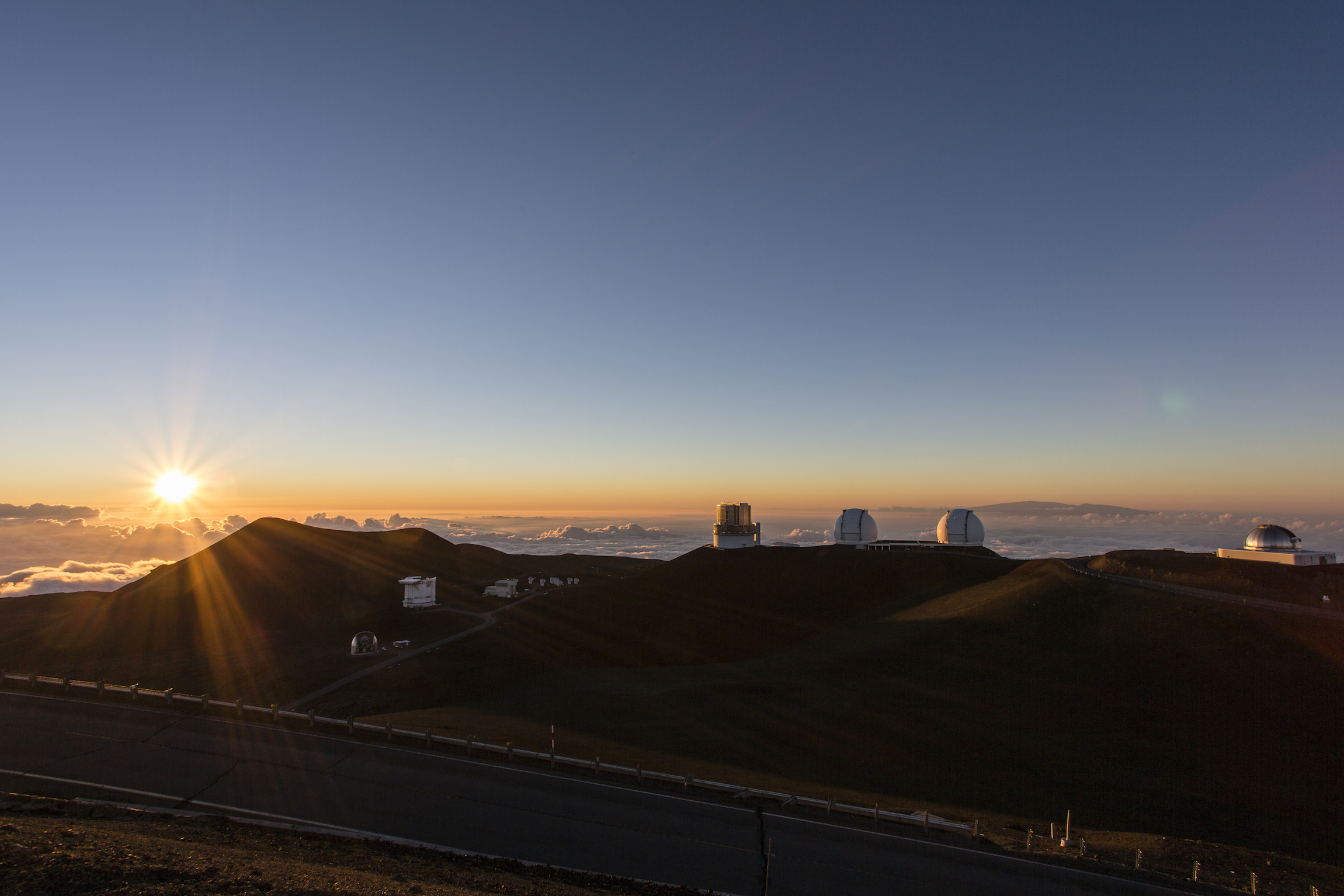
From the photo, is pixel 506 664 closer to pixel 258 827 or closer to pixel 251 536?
pixel 258 827

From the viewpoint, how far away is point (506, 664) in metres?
44.0

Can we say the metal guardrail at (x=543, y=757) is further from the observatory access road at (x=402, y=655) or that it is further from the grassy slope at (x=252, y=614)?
the grassy slope at (x=252, y=614)

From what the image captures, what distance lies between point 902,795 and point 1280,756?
14809mm

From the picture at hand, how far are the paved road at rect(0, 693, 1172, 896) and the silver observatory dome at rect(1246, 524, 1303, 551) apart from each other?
47859 millimetres

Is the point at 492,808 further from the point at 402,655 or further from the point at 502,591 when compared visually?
the point at 502,591

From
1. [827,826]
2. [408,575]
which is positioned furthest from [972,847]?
[408,575]

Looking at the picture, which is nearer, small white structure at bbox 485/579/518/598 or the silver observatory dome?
the silver observatory dome

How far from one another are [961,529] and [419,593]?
5707 cm

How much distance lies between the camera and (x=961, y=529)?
215 feet

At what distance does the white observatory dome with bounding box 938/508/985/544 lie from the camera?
65125 millimetres

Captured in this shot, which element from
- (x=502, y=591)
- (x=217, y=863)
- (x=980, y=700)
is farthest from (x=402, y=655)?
(x=980, y=700)

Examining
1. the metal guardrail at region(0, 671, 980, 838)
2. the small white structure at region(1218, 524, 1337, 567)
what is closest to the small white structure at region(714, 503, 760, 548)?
the small white structure at region(1218, 524, 1337, 567)

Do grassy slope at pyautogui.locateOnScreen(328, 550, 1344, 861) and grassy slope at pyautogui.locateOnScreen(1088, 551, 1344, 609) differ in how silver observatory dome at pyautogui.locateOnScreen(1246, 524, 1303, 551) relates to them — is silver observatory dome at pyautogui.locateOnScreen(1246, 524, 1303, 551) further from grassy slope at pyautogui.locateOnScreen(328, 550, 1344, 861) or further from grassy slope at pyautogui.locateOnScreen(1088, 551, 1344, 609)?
grassy slope at pyautogui.locateOnScreen(328, 550, 1344, 861)

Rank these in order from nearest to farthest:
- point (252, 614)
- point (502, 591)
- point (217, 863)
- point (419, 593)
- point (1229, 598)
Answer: point (217, 863), point (1229, 598), point (419, 593), point (252, 614), point (502, 591)
